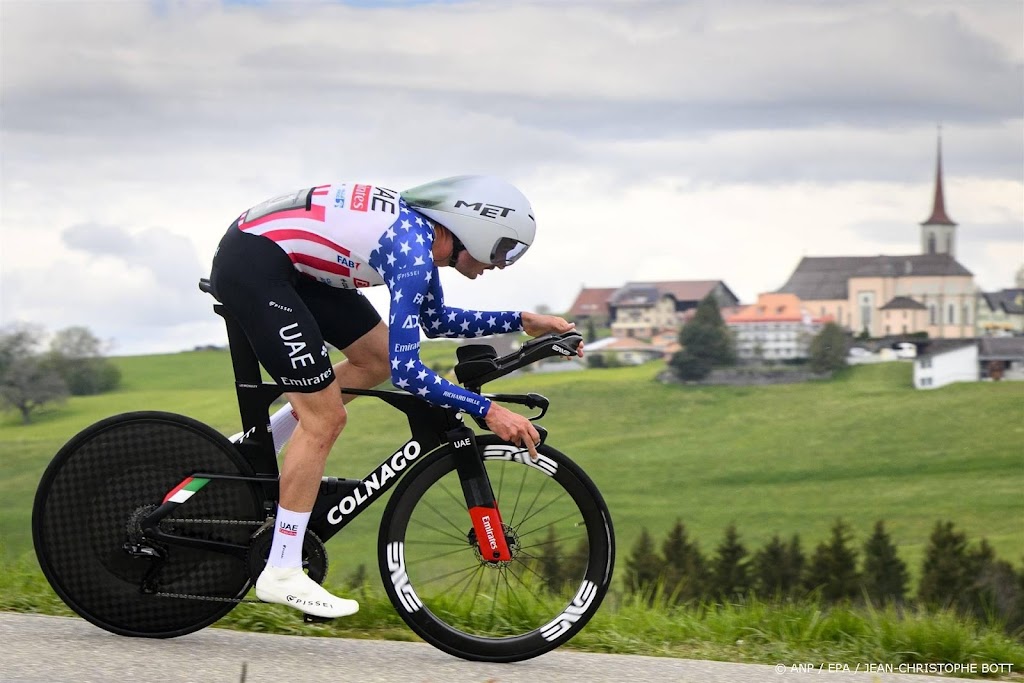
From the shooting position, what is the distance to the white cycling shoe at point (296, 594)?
4406mm

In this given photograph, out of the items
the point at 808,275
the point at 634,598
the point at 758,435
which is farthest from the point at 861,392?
the point at 634,598

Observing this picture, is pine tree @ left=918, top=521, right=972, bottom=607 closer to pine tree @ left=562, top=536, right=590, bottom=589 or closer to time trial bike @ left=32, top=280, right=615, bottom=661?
pine tree @ left=562, top=536, right=590, bottom=589

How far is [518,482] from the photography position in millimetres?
4613

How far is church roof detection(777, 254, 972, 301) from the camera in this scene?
195000 mm

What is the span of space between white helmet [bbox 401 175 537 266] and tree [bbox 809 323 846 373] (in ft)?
504

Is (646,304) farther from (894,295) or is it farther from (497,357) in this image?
(497,357)

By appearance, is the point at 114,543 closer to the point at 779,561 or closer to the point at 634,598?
the point at 634,598

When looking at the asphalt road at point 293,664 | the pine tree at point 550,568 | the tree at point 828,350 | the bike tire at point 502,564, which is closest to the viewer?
the asphalt road at point 293,664

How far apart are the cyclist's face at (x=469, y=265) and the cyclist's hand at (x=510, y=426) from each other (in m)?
0.53

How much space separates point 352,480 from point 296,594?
0.46 metres

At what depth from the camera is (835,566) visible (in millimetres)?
98250

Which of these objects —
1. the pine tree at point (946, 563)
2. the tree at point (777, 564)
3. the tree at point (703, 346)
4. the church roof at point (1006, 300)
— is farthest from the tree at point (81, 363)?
the church roof at point (1006, 300)

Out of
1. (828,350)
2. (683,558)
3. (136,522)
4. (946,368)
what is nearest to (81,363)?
(683,558)

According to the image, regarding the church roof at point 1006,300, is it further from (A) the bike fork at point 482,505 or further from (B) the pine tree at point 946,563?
(A) the bike fork at point 482,505
